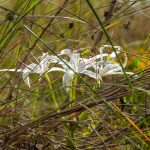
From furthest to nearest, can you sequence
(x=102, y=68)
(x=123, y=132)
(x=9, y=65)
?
1. (x=9, y=65)
2. (x=102, y=68)
3. (x=123, y=132)

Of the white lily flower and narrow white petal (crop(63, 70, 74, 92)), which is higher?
the white lily flower

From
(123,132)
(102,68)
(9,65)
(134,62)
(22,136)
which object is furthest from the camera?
(134,62)

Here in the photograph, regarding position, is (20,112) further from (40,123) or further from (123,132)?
(123,132)

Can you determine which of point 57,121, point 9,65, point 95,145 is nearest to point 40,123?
point 57,121

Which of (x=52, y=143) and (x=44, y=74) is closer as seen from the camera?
(x=52, y=143)

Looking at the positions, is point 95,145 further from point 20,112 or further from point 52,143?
point 20,112

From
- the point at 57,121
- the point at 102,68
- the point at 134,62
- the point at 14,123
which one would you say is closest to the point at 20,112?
the point at 14,123

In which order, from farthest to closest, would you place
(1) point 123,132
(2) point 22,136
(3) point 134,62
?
(3) point 134,62
(2) point 22,136
(1) point 123,132

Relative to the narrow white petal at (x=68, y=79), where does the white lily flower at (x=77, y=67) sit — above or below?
above

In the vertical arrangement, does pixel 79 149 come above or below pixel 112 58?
below
